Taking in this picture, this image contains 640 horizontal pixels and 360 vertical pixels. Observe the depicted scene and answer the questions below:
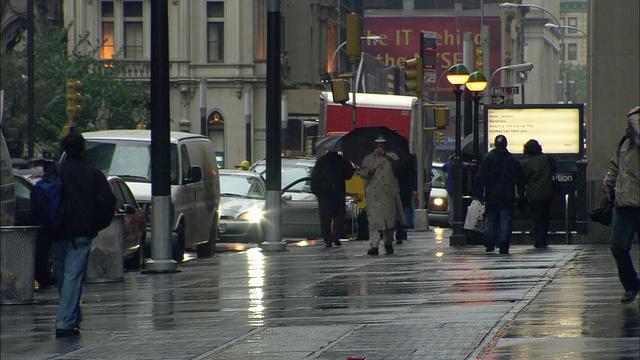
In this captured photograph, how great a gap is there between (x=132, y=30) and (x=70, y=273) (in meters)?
57.9

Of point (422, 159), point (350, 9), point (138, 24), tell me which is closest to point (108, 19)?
point (138, 24)

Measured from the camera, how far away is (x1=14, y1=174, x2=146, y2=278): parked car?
18250 millimetres

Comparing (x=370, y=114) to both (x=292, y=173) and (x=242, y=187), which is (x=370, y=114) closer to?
(x=292, y=173)

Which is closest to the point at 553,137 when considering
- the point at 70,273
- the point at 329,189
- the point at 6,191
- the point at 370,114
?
the point at 329,189

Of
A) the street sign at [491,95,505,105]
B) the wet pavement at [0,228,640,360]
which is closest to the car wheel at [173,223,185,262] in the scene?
the wet pavement at [0,228,640,360]

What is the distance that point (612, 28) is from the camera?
2170 centimetres

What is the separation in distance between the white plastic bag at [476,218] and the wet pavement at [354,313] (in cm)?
314

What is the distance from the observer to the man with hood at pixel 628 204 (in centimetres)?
1256

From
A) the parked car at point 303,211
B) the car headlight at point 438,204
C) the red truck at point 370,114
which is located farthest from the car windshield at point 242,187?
the car headlight at point 438,204

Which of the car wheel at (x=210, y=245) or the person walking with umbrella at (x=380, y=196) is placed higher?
the person walking with umbrella at (x=380, y=196)

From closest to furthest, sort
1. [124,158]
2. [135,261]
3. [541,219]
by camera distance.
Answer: [135,261] < [541,219] < [124,158]

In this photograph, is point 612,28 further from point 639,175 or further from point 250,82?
point 250,82

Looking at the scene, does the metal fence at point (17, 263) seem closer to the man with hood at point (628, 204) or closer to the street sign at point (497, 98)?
the man with hood at point (628, 204)

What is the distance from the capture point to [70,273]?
474 inches
